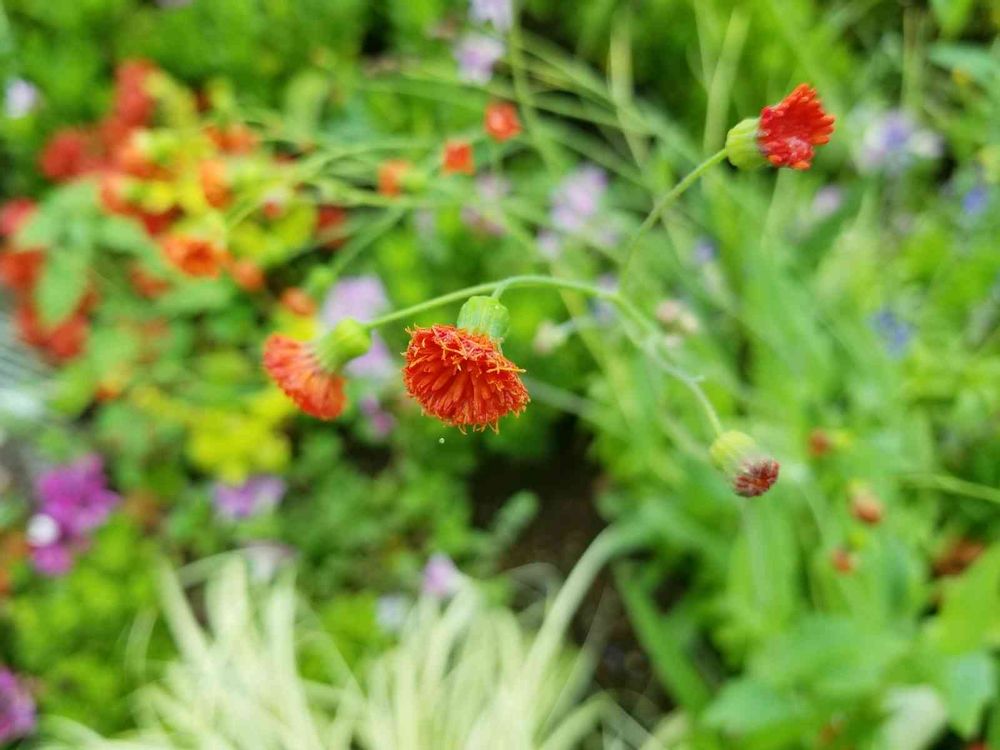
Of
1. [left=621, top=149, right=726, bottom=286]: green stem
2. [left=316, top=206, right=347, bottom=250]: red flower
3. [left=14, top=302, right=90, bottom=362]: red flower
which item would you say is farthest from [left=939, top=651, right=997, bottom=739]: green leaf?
[left=14, top=302, right=90, bottom=362]: red flower

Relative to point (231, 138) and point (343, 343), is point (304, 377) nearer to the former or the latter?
point (343, 343)

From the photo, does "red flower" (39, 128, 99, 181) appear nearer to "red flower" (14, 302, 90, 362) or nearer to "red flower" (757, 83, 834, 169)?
"red flower" (14, 302, 90, 362)

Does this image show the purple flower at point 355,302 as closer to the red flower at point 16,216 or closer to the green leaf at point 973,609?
the red flower at point 16,216

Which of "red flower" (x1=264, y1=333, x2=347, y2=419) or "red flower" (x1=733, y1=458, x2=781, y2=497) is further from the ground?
"red flower" (x1=264, y1=333, x2=347, y2=419)

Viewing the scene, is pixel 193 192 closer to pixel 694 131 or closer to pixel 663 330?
pixel 663 330

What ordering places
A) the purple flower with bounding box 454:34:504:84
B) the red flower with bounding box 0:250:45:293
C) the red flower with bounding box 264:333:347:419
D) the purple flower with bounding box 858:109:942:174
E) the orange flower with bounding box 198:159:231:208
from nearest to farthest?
the red flower with bounding box 264:333:347:419, the orange flower with bounding box 198:159:231:208, the purple flower with bounding box 454:34:504:84, the purple flower with bounding box 858:109:942:174, the red flower with bounding box 0:250:45:293

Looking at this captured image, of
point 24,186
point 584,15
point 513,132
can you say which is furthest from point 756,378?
point 24,186
